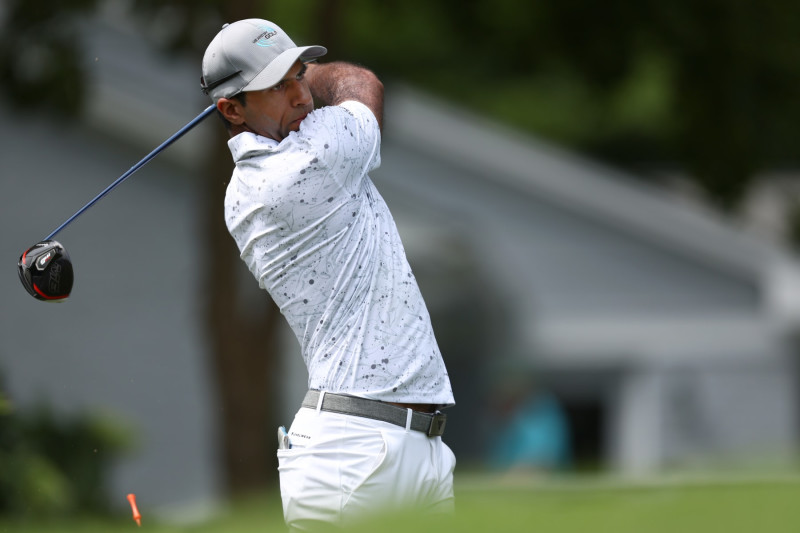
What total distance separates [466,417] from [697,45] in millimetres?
8867

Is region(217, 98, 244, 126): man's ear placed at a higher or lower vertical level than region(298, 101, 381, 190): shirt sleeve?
higher

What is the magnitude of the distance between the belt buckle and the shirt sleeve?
761 millimetres

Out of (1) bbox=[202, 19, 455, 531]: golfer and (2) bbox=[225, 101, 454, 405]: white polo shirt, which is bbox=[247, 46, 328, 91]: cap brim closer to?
(1) bbox=[202, 19, 455, 531]: golfer

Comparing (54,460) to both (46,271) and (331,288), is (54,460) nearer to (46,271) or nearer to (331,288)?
(46,271)

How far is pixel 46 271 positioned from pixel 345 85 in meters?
1.18

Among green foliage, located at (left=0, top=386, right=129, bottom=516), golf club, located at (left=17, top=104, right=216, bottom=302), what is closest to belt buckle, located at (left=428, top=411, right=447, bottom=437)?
golf club, located at (left=17, top=104, right=216, bottom=302)

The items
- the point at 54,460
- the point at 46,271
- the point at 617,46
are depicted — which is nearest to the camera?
the point at 46,271

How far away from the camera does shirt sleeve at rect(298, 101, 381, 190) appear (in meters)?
4.05

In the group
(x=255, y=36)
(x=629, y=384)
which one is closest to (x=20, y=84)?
(x=255, y=36)

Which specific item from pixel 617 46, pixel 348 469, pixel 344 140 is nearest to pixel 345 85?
pixel 344 140

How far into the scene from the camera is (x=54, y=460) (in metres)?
9.49

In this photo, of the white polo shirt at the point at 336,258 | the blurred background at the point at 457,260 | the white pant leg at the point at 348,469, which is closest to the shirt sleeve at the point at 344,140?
the white polo shirt at the point at 336,258

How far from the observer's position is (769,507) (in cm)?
358

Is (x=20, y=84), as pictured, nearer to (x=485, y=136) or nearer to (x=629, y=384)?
(x=485, y=136)
